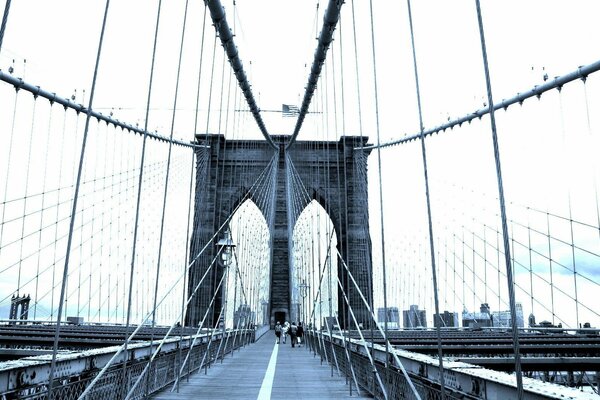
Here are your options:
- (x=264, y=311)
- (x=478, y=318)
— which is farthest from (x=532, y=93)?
(x=264, y=311)

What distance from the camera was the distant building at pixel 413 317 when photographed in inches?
599

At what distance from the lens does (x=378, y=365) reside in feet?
13.0

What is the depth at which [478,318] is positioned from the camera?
12773mm

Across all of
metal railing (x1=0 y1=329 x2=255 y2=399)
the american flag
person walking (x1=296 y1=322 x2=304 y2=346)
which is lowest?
metal railing (x1=0 y1=329 x2=255 y2=399)

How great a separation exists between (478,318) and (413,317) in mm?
3081

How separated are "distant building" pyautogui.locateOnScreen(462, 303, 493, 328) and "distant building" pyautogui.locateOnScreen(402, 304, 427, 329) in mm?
2000

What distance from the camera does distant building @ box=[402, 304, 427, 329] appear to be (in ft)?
49.9

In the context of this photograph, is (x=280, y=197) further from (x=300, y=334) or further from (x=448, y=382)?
(x=448, y=382)

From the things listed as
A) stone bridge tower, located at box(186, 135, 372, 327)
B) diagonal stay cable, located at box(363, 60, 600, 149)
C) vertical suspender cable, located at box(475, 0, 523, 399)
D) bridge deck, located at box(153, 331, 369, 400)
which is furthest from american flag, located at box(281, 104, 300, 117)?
vertical suspender cable, located at box(475, 0, 523, 399)

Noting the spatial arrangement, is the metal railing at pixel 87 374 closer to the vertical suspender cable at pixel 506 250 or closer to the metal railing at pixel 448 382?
the metal railing at pixel 448 382

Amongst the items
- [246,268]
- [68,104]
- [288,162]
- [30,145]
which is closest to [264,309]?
[288,162]

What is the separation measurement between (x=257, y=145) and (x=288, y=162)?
3133 mm

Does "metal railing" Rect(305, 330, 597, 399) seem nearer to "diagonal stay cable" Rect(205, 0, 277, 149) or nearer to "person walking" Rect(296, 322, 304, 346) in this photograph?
"diagonal stay cable" Rect(205, 0, 277, 149)

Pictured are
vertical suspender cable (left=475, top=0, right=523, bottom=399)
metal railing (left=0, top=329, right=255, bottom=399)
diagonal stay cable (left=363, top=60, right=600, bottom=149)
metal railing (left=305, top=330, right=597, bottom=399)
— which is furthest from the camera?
diagonal stay cable (left=363, top=60, right=600, bottom=149)
